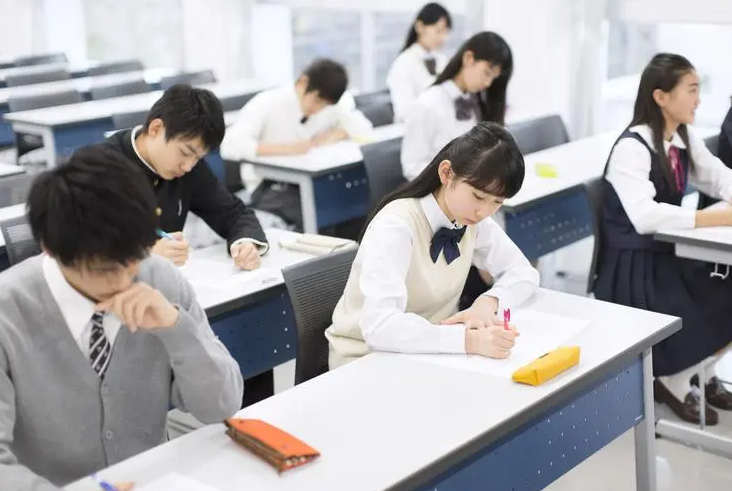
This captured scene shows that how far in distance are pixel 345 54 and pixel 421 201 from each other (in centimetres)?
483

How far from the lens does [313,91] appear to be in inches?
168

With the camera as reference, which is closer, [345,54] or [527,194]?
[527,194]

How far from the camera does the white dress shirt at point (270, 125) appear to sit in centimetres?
427

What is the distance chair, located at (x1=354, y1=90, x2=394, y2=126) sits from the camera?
17.1 ft

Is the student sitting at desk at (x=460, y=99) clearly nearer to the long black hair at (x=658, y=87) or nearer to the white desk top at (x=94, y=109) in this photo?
the long black hair at (x=658, y=87)

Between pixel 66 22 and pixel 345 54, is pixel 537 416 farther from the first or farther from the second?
pixel 66 22

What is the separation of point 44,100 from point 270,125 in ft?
6.20

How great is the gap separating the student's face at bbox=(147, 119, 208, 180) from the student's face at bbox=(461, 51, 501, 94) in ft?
5.49

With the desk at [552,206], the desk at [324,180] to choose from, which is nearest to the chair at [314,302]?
the desk at [552,206]

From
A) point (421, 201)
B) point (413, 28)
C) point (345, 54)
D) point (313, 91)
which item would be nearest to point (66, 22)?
point (345, 54)

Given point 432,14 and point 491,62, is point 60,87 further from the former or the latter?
point 491,62

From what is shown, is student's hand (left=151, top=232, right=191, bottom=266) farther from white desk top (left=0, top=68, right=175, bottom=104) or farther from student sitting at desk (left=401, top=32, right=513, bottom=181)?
white desk top (left=0, top=68, right=175, bottom=104)

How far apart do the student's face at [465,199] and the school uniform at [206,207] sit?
2.83 feet

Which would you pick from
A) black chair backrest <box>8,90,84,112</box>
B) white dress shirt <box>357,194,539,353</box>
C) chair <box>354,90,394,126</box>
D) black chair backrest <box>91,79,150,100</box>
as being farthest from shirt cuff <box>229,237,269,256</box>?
black chair backrest <box>91,79,150,100</box>
